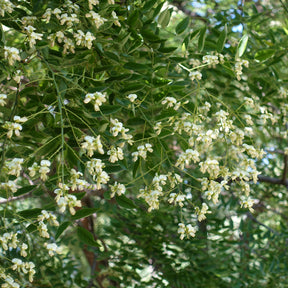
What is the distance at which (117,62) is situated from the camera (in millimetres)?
794

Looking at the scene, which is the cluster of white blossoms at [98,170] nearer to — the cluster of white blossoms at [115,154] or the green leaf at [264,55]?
the cluster of white blossoms at [115,154]

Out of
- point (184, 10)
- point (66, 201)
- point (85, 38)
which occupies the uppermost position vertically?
point (85, 38)

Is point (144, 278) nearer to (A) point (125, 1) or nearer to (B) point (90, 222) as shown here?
(B) point (90, 222)

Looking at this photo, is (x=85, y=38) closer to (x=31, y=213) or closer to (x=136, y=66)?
(x=136, y=66)

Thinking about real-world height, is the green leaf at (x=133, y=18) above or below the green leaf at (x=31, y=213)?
above

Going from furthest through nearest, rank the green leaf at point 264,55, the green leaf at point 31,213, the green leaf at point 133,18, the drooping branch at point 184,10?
1. the drooping branch at point 184,10
2. the green leaf at point 264,55
3. the green leaf at point 133,18
4. the green leaf at point 31,213

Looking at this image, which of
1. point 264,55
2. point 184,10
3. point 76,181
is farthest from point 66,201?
point 184,10

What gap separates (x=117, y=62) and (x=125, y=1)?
25cm

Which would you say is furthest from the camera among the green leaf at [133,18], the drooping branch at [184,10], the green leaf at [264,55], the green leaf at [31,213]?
the drooping branch at [184,10]

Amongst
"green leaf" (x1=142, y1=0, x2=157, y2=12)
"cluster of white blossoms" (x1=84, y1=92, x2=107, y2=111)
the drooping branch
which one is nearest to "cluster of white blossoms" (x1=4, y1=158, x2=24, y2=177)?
"cluster of white blossoms" (x1=84, y1=92, x2=107, y2=111)

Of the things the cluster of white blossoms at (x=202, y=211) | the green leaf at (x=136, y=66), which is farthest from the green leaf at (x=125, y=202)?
the green leaf at (x=136, y=66)

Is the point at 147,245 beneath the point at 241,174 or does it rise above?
beneath

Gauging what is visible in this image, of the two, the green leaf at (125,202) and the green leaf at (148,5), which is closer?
the green leaf at (125,202)

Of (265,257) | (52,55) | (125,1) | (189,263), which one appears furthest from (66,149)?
(265,257)
